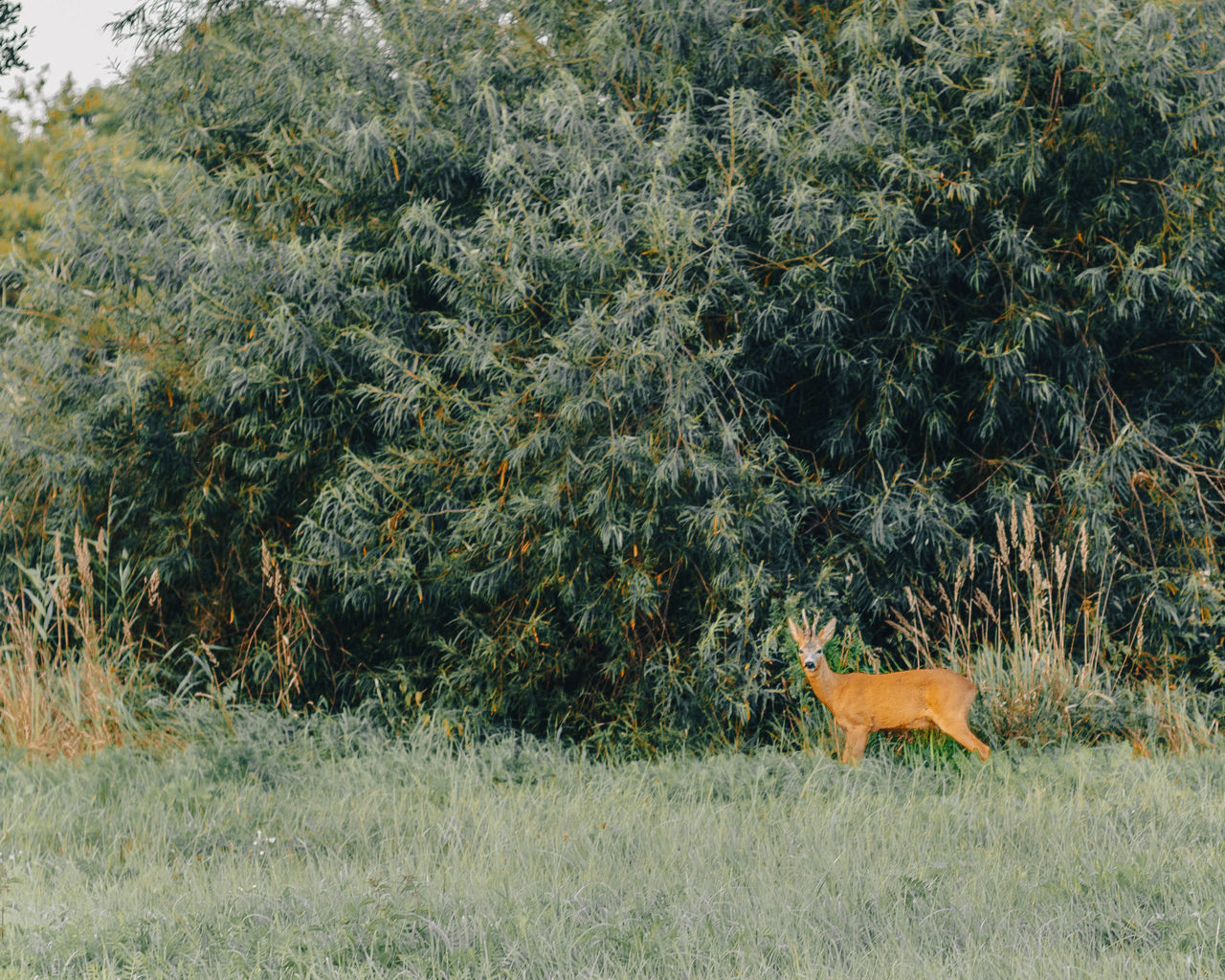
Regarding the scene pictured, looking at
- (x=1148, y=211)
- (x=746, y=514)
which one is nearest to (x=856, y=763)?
(x=746, y=514)

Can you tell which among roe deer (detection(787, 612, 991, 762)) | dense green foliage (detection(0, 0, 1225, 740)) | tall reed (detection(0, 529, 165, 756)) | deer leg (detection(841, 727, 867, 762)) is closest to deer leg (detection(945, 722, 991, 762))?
roe deer (detection(787, 612, 991, 762))

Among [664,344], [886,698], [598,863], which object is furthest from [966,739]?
[664,344]

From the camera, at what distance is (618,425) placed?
504 cm

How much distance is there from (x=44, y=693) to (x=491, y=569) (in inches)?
85.8

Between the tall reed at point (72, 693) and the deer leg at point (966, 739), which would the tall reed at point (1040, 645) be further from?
the tall reed at point (72, 693)

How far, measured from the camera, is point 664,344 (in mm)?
4816

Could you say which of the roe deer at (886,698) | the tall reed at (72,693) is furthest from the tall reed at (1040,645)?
the tall reed at (72,693)

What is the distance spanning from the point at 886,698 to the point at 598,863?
1.60 m

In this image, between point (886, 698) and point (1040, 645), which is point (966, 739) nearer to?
point (886, 698)

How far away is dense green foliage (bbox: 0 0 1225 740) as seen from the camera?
16.4 ft

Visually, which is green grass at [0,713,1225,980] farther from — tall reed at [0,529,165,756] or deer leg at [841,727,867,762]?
tall reed at [0,529,165,756]

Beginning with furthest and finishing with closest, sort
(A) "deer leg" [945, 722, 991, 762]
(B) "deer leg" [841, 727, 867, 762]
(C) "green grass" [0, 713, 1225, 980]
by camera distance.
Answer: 1. (B) "deer leg" [841, 727, 867, 762]
2. (A) "deer leg" [945, 722, 991, 762]
3. (C) "green grass" [0, 713, 1225, 980]

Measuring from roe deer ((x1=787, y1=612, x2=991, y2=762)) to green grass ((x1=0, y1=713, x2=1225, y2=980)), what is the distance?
5.7 inches

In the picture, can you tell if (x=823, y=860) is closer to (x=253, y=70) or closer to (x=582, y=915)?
(x=582, y=915)
